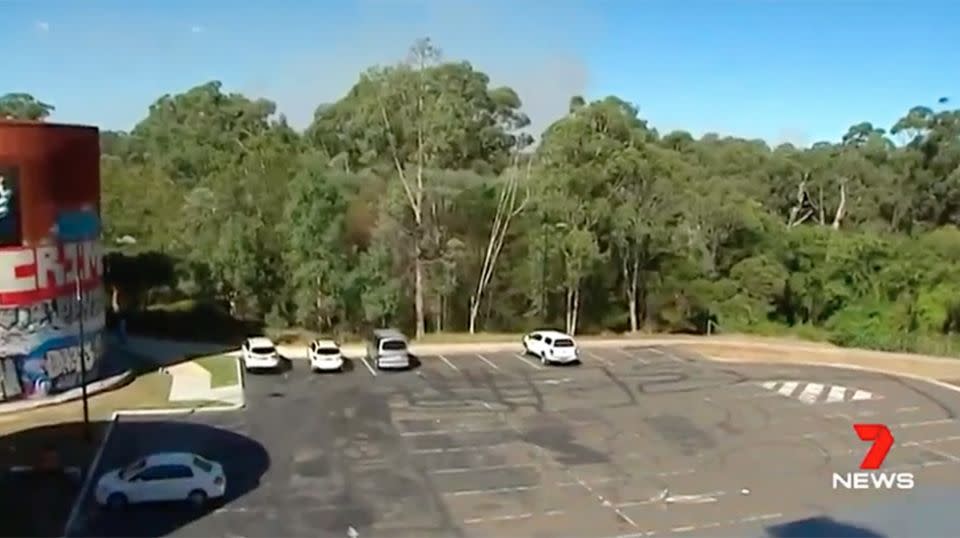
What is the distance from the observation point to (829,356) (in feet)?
126

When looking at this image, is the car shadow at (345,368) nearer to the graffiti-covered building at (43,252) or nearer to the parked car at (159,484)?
the graffiti-covered building at (43,252)

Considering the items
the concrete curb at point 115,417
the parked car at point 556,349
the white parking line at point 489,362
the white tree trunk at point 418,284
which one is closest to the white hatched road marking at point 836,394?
the parked car at point 556,349

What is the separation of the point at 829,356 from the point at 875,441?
1282 cm

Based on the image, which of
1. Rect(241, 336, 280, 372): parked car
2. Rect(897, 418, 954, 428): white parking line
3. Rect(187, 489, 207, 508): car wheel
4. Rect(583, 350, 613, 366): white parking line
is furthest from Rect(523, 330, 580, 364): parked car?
Rect(187, 489, 207, 508): car wheel

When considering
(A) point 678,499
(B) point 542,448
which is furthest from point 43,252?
(A) point 678,499

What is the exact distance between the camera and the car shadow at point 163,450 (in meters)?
18.5

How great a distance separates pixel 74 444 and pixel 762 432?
17.7 metres

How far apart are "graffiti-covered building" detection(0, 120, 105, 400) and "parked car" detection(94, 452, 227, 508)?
393 inches

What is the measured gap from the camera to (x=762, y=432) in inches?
1042

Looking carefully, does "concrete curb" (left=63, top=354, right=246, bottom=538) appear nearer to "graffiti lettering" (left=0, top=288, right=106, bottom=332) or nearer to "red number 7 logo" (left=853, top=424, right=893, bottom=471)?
"graffiti lettering" (left=0, top=288, right=106, bottom=332)

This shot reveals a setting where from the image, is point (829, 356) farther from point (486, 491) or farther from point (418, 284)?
point (486, 491)

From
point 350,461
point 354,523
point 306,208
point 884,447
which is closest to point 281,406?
point 350,461

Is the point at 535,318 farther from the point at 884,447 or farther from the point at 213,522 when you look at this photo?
the point at 213,522

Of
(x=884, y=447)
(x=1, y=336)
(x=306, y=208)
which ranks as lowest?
(x=884, y=447)
